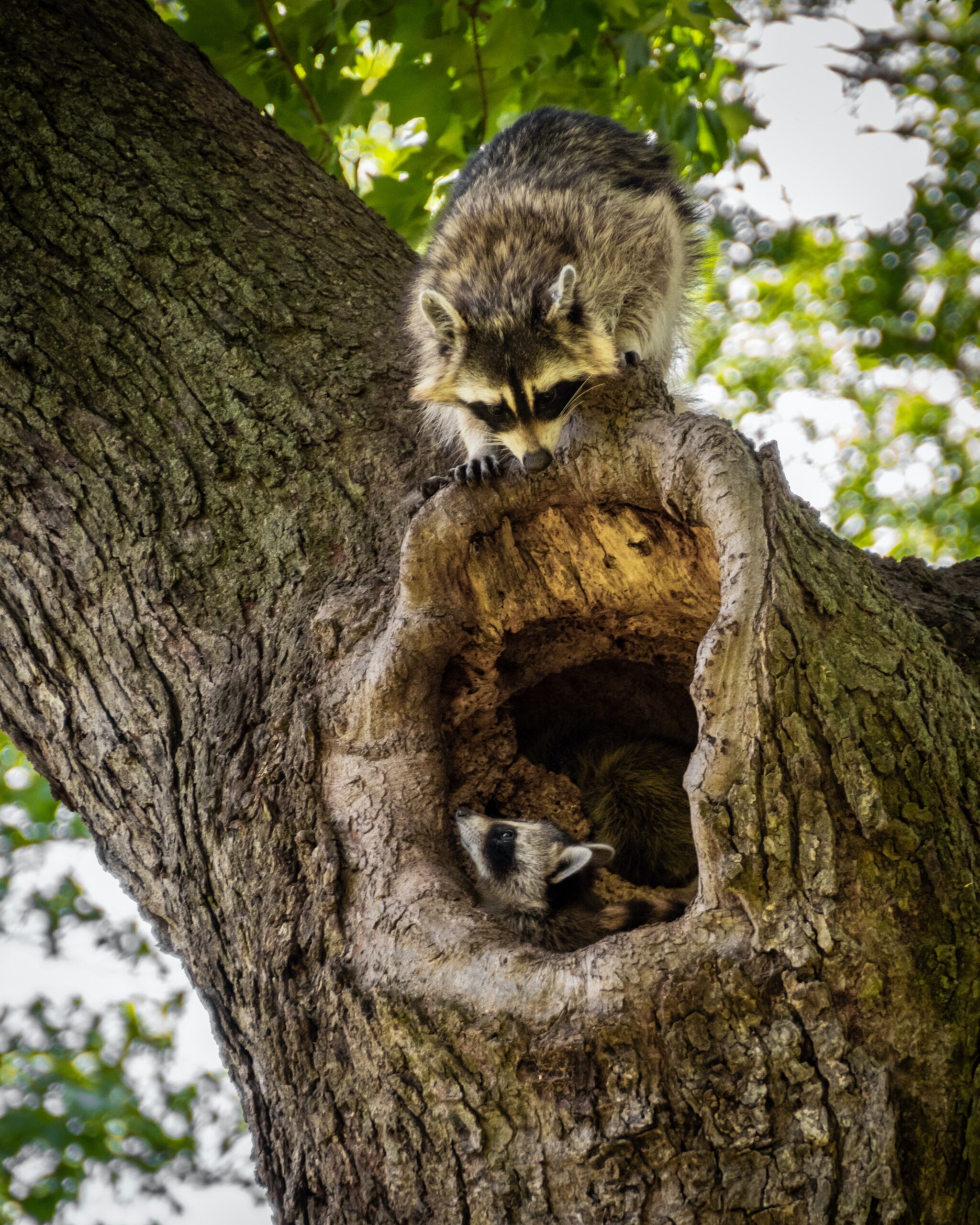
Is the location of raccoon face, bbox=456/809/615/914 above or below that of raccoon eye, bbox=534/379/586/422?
below

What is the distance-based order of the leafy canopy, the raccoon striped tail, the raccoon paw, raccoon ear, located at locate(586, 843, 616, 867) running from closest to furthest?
1. the raccoon paw
2. the raccoon striped tail
3. raccoon ear, located at locate(586, 843, 616, 867)
4. the leafy canopy

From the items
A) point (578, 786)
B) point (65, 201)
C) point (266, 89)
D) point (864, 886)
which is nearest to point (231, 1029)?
point (864, 886)

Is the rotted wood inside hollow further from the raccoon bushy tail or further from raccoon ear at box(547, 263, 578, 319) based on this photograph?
raccoon ear at box(547, 263, 578, 319)

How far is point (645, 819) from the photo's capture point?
133 inches

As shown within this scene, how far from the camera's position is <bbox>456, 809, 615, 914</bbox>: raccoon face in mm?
2686

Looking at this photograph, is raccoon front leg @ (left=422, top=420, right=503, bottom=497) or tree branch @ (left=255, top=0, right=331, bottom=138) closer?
raccoon front leg @ (left=422, top=420, right=503, bottom=497)

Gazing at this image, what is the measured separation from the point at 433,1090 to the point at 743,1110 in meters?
0.47

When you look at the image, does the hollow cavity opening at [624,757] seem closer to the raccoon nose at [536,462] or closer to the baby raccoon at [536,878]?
the baby raccoon at [536,878]

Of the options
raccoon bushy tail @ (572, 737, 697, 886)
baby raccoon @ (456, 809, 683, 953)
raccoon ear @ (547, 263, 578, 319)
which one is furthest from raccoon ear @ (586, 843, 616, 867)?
raccoon ear @ (547, 263, 578, 319)

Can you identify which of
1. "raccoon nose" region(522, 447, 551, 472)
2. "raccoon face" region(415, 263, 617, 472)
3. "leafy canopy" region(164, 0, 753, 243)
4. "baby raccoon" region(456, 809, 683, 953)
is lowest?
"baby raccoon" region(456, 809, 683, 953)

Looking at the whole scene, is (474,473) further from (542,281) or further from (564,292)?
(542,281)

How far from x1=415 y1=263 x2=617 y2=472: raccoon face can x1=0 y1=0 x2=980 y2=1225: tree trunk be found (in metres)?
0.18

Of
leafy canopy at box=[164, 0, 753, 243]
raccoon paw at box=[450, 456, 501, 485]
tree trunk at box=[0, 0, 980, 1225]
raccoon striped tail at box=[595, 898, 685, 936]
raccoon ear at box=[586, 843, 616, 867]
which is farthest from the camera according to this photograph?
leafy canopy at box=[164, 0, 753, 243]

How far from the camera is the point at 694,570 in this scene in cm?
221
